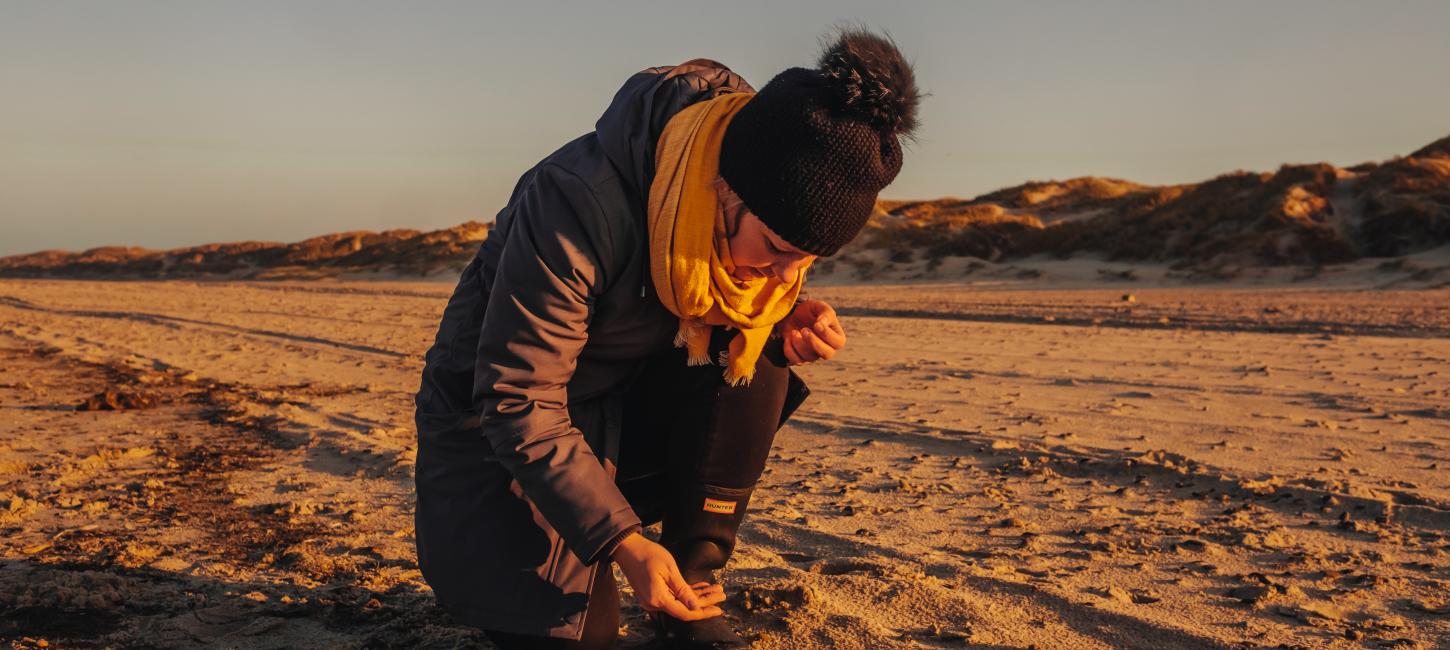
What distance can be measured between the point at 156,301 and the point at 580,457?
14.9 meters

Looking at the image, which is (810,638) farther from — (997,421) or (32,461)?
(32,461)

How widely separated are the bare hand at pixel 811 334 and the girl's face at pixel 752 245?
0.26 m

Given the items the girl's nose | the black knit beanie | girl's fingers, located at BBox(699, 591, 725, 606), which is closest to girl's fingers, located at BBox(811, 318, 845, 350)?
the girl's nose

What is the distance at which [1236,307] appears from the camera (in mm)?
9508

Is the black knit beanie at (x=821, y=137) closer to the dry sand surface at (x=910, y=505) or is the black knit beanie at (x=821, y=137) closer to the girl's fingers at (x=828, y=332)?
the girl's fingers at (x=828, y=332)

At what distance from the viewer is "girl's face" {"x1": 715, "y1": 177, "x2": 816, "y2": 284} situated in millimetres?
1727

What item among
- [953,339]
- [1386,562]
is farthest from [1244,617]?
[953,339]

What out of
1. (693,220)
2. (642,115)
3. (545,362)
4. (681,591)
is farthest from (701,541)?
(642,115)

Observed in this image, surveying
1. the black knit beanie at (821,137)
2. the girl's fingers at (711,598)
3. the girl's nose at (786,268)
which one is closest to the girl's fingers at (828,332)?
the girl's nose at (786,268)

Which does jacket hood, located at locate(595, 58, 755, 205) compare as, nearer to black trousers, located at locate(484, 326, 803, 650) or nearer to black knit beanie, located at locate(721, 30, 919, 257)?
black knit beanie, located at locate(721, 30, 919, 257)

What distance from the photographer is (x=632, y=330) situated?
1.89 meters

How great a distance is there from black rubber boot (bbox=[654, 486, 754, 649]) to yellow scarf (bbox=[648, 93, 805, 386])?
1.46 feet

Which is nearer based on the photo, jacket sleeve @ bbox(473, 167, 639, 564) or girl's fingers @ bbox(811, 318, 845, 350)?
jacket sleeve @ bbox(473, 167, 639, 564)

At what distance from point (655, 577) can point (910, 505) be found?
1667 millimetres
